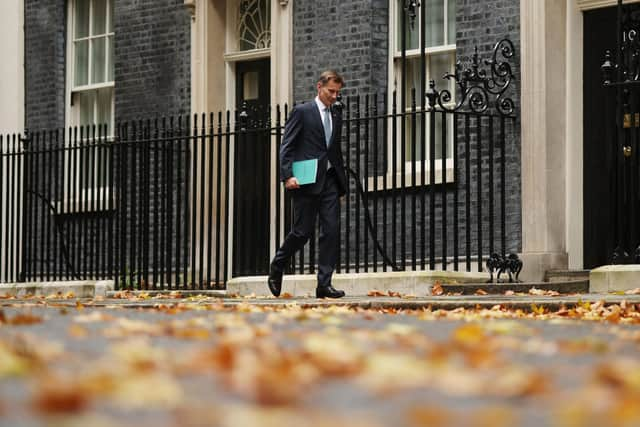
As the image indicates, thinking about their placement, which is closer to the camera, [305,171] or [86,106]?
[305,171]

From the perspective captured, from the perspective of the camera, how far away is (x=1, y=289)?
19.8 meters

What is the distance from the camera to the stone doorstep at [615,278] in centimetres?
1360

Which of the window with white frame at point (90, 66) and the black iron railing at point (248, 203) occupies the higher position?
the window with white frame at point (90, 66)

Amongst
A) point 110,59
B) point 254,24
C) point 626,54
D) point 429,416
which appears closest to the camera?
point 429,416

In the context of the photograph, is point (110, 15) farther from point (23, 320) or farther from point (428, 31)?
point (23, 320)

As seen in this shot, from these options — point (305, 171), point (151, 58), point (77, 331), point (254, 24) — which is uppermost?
point (254, 24)


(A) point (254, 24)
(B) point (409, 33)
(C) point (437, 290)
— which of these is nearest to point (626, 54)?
(C) point (437, 290)

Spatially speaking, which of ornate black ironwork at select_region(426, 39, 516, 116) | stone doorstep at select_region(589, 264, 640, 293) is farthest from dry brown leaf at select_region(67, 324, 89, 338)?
ornate black ironwork at select_region(426, 39, 516, 116)

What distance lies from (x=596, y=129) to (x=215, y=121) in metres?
5.34

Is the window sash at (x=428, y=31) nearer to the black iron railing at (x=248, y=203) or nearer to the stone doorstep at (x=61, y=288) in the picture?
the black iron railing at (x=248, y=203)

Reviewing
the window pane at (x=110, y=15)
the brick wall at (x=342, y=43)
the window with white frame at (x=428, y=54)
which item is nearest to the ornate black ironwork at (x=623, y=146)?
the window with white frame at (x=428, y=54)

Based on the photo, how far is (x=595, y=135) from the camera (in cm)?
1592

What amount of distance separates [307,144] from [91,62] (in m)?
8.54

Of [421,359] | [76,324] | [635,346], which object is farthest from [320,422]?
[76,324]
